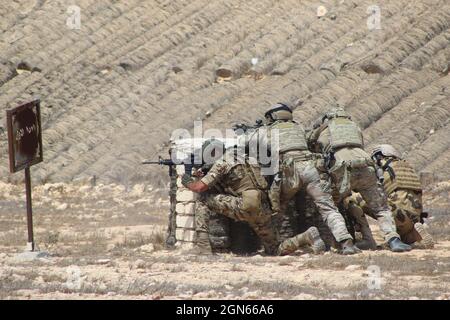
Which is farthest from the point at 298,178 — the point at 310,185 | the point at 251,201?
the point at 251,201

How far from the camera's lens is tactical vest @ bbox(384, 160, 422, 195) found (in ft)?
48.5

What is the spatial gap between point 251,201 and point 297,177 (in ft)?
2.17

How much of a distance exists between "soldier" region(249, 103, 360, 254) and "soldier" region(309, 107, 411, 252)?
10.0 inches

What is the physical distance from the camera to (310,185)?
13914 millimetres

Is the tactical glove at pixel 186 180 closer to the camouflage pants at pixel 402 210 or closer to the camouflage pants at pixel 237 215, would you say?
the camouflage pants at pixel 237 215

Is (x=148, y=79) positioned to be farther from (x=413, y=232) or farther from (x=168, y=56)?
(x=413, y=232)

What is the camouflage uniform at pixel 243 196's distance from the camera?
13828mm

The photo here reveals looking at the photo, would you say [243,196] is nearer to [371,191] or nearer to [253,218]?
[253,218]

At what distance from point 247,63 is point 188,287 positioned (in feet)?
65.8

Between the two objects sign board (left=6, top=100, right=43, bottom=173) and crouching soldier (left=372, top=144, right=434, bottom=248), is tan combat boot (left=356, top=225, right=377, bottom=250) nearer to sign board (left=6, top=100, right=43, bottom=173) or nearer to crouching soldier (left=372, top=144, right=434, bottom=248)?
crouching soldier (left=372, top=144, right=434, bottom=248)

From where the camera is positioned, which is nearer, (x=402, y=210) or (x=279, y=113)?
(x=279, y=113)

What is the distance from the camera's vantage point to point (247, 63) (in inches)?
1207

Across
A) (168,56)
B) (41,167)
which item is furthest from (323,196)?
(168,56)
